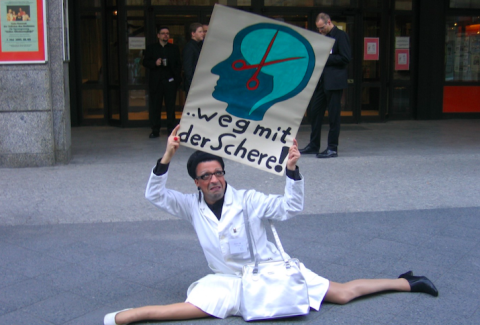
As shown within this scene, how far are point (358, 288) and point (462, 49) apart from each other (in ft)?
36.0

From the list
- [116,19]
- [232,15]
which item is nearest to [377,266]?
[232,15]

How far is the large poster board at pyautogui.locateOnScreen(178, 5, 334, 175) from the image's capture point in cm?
376

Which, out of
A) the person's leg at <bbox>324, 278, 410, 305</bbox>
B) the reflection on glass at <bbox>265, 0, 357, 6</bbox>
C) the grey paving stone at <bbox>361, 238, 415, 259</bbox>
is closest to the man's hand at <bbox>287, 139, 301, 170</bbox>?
the person's leg at <bbox>324, 278, 410, 305</bbox>

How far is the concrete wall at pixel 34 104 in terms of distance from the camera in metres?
8.25

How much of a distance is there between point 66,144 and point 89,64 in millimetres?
4595

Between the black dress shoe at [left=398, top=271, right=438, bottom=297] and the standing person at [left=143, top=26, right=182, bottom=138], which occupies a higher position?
the standing person at [left=143, top=26, right=182, bottom=138]

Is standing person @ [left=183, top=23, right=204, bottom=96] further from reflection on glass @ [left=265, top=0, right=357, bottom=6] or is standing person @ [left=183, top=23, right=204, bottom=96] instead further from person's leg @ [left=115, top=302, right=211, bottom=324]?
person's leg @ [left=115, top=302, right=211, bottom=324]

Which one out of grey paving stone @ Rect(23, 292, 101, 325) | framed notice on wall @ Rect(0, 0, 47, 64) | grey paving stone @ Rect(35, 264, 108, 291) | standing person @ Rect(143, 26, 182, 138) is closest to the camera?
grey paving stone @ Rect(23, 292, 101, 325)

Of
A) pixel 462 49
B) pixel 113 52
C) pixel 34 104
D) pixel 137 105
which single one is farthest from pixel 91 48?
pixel 462 49

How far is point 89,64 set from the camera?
12711mm

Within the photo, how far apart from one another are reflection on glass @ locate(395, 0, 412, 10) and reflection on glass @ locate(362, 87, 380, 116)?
70.1 inches

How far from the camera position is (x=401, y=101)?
13680 millimetres

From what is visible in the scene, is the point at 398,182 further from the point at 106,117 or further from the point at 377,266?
the point at 106,117

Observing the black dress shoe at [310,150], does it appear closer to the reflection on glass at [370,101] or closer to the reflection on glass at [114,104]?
the reflection on glass at [370,101]
